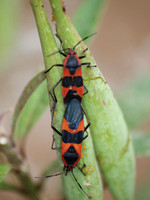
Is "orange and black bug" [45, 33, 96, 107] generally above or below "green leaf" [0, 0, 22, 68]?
below

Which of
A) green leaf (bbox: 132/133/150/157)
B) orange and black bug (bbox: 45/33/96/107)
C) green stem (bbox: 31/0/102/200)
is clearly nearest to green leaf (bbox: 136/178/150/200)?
green leaf (bbox: 132/133/150/157)

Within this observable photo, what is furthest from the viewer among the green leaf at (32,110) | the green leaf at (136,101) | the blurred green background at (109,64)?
the blurred green background at (109,64)

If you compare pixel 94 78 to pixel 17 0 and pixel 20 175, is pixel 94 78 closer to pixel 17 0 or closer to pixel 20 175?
pixel 20 175

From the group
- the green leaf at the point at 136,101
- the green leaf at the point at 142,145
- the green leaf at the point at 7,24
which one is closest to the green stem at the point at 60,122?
the green leaf at the point at 142,145

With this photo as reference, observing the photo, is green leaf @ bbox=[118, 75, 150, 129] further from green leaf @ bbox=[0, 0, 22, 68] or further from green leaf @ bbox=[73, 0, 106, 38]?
green leaf @ bbox=[0, 0, 22, 68]

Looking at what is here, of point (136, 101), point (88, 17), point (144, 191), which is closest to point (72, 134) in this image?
point (88, 17)

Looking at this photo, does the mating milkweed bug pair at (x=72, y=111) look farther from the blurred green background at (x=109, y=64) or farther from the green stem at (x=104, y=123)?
the blurred green background at (x=109, y=64)

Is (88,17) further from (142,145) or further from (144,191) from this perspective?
(144,191)

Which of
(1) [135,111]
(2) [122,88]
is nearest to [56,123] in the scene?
(1) [135,111]
